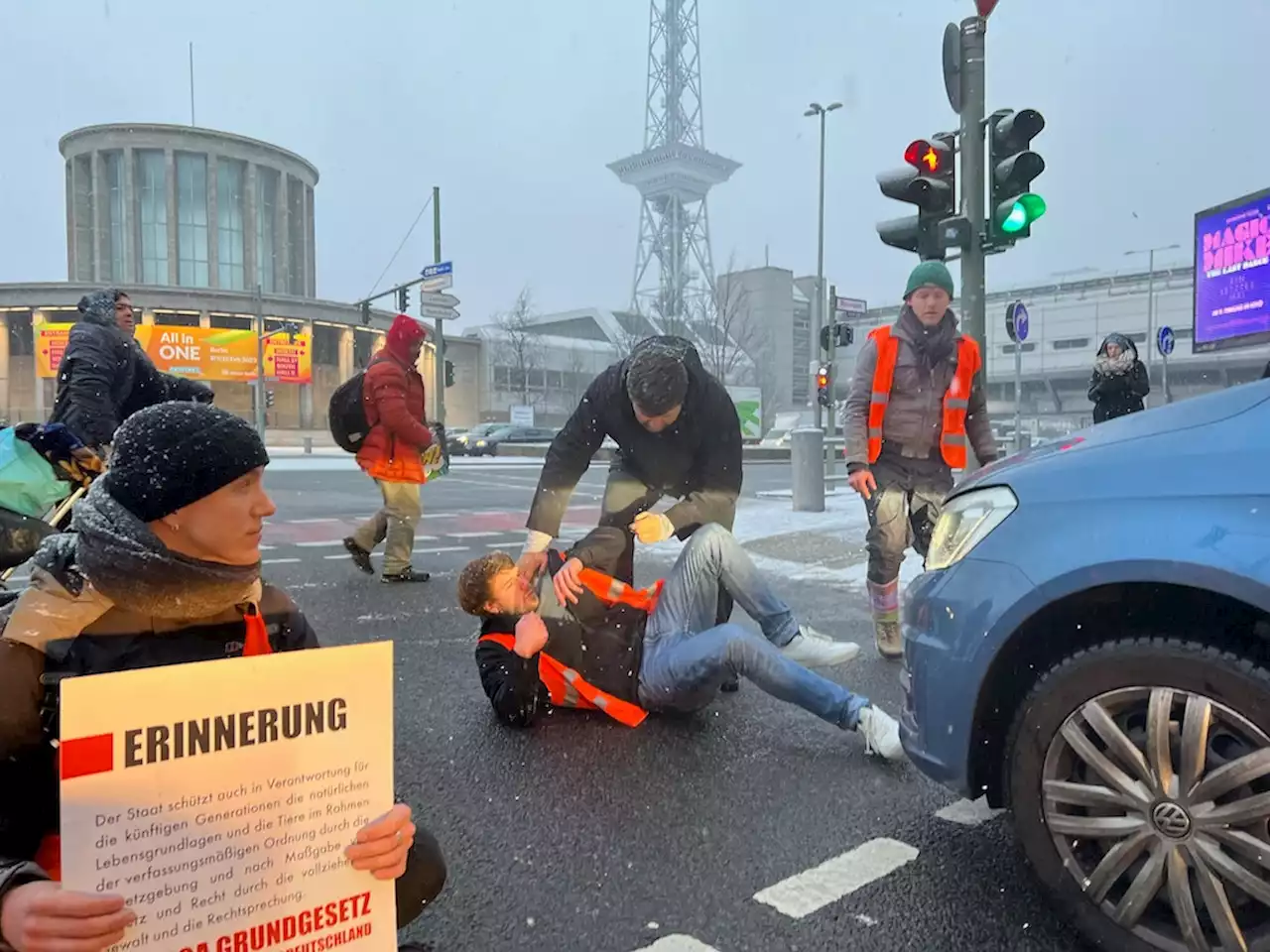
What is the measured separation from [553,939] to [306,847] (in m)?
0.97

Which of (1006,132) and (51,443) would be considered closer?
(51,443)

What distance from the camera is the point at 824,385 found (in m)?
20.4

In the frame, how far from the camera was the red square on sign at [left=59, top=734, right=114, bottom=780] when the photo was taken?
44.4 inches

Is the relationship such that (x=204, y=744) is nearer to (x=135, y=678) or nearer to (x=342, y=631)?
(x=135, y=678)

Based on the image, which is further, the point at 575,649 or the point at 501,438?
the point at 501,438

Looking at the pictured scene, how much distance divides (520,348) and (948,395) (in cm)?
5194

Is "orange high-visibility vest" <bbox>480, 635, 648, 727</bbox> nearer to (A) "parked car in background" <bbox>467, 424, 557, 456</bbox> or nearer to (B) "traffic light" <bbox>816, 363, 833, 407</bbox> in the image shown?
(B) "traffic light" <bbox>816, 363, 833, 407</bbox>

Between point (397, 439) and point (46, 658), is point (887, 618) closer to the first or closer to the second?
point (397, 439)

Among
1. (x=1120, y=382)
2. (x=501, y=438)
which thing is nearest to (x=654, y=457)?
(x=1120, y=382)

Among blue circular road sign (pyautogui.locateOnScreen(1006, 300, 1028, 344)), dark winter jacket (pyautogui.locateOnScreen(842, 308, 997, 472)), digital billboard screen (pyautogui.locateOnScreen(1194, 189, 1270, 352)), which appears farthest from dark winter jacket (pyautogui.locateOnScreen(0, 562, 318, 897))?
digital billboard screen (pyautogui.locateOnScreen(1194, 189, 1270, 352))

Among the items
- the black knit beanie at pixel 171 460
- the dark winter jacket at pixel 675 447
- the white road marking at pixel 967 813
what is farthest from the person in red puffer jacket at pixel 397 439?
the black knit beanie at pixel 171 460

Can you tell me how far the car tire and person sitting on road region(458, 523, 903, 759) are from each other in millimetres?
1074

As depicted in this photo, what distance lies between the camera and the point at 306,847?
1.34 meters

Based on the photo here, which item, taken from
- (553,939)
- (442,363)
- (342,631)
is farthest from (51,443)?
(442,363)
